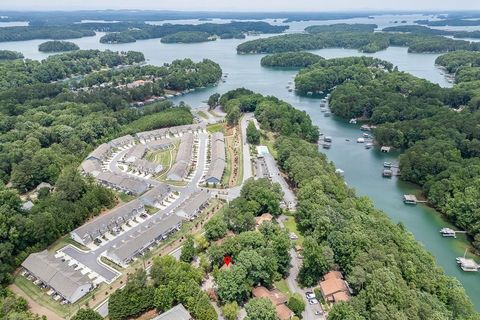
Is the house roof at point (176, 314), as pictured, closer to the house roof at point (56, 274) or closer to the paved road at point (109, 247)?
the paved road at point (109, 247)

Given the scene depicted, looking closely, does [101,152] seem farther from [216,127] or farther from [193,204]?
[216,127]

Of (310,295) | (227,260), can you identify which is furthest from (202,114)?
(310,295)

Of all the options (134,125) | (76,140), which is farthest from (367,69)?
(76,140)

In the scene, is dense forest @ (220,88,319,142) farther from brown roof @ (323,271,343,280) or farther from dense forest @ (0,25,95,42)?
dense forest @ (0,25,95,42)

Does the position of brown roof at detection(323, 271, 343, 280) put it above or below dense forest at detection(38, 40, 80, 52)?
below

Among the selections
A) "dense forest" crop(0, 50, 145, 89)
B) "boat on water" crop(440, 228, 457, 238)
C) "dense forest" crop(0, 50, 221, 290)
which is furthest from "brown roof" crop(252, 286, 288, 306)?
"dense forest" crop(0, 50, 145, 89)
